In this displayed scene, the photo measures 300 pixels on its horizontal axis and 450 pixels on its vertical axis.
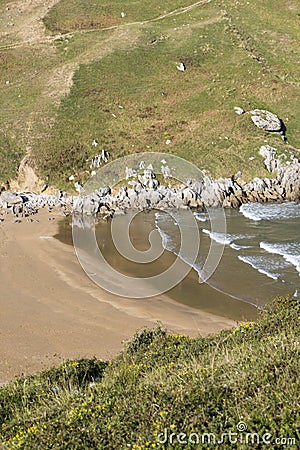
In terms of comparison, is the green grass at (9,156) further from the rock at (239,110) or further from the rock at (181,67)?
the rock at (181,67)

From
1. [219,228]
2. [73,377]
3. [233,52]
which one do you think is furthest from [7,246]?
[233,52]

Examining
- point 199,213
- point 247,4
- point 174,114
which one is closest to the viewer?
point 199,213

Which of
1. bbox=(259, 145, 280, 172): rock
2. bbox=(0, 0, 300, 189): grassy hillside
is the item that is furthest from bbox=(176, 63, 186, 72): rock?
bbox=(259, 145, 280, 172): rock

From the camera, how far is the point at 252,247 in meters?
34.3

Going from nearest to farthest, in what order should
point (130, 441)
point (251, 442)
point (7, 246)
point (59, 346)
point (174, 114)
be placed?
1. point (251, 442)
2. point (130, 441)
3. point (59, 346)
4. point (7, 246)
5. point (174, 114)

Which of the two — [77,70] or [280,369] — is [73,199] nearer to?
[77,70]

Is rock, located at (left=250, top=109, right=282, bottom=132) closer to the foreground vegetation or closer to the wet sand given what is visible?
the wet sand

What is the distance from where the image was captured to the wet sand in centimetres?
2019

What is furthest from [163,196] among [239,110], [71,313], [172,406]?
[172,406]

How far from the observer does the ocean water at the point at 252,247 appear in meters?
27.2

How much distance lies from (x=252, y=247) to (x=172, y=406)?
88.5 feet

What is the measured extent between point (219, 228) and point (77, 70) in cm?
3838

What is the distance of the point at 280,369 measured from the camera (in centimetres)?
878

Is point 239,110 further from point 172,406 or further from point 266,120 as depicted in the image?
point 172,406
